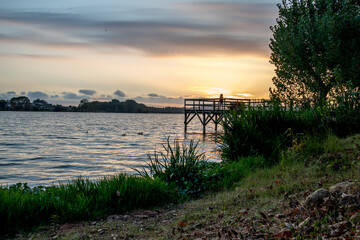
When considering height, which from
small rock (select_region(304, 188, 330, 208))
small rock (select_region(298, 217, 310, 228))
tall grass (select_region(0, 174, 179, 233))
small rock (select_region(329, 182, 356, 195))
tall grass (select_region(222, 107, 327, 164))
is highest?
tall grass (select_region(222, 107, 327, 164))

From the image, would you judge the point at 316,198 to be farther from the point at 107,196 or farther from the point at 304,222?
the point at 107,196

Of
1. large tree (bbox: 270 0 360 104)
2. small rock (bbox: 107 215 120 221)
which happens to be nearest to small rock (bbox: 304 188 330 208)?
small rock (bbox: 107 215 120 221)

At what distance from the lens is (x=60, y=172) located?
16.6m

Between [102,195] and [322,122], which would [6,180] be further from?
[322,122]

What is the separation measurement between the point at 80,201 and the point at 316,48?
18.0 meters

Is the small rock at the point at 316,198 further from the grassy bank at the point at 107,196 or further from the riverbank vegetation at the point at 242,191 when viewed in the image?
the grassy bank at the point at 107,196

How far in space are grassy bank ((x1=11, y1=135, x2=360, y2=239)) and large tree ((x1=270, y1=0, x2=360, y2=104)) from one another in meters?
8.62

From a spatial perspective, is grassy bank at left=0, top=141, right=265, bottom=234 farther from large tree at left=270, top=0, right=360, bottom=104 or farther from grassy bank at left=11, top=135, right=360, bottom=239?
large tree at left=270, top=0, right=360, bottom=104

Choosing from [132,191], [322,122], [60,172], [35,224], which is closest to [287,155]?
[322,122]

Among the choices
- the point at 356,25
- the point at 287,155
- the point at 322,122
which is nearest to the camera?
the point at 287,155

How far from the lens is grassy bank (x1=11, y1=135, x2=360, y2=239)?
4.43 m

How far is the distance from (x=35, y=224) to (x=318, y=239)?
514 centimetres

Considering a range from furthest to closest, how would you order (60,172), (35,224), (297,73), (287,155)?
(297,73) → (60,172) → (287,155) → (35,224)

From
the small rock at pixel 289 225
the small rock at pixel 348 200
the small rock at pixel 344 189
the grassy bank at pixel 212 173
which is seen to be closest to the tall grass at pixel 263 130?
the grassy bank at pixel 212 173
